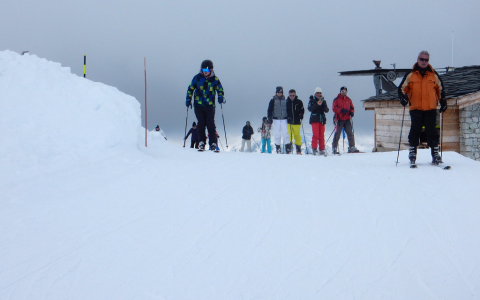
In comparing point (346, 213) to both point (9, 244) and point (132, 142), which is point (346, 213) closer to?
point (9, 244)

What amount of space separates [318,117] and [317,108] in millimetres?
260

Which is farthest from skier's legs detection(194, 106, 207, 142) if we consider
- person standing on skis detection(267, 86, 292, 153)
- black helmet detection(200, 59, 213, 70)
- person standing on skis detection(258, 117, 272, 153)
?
person standing on skis detection(258, 117, 272, 153)

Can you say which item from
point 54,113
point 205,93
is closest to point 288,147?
point 205,93

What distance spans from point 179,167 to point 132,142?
6.17ft

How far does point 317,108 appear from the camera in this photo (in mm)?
12227

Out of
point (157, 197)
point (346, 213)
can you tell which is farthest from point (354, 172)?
point (157, 197)

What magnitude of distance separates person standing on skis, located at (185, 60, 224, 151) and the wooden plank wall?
9.39 metres

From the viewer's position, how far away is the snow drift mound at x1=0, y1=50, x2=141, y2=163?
7.58 m

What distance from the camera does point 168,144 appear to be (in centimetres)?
1257

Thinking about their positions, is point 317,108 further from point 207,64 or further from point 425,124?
point 425,124

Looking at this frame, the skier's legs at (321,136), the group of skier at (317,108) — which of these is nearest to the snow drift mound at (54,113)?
the group of skier at (317,108)

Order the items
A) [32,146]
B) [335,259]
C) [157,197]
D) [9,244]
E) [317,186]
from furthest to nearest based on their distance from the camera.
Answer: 1. [32,146]
2. [317,186]
3. [157,197]
4. [9,244]
5. [335,259]

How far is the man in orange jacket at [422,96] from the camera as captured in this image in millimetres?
7809

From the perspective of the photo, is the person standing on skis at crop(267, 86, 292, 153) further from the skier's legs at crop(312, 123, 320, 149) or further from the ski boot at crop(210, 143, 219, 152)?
the ski boot at crop(210, 143, 219, 152)
